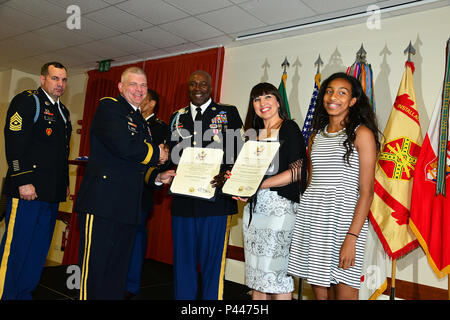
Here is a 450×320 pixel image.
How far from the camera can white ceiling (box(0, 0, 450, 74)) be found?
3.62 metres

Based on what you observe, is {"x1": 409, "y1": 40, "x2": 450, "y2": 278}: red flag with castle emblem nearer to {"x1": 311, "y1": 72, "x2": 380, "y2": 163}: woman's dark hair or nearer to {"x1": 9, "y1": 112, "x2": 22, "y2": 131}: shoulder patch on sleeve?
{"x1": 311, "y1": 72, "x2": 380, "y2": 163}: woman's dark hair

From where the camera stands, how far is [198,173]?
2.30 m

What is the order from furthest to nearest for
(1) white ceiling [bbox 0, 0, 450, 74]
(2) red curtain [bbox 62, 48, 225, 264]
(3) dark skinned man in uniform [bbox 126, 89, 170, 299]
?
(2) red curtain [bbox 62, 48, 225, 264] → (1) white ceiling [bbox 0, 0, 450, 74] → (3) dark skinned man in uniform [bbox 126, 89, 170, 299]

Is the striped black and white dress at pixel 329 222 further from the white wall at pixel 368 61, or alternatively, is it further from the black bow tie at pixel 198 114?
the white wall at pixel 368 61

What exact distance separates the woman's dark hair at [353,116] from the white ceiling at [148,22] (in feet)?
5.34

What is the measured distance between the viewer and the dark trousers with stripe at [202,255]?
2.39 m

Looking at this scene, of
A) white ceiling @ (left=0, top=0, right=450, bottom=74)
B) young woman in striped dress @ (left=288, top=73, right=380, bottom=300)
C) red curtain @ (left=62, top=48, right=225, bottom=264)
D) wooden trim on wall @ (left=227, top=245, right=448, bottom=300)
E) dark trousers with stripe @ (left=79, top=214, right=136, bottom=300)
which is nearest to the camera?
young woman in striped dress @ (left=288, top=73, right=380, bottom=300)

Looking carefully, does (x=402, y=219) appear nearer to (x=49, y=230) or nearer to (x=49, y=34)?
(x=49, y=230)

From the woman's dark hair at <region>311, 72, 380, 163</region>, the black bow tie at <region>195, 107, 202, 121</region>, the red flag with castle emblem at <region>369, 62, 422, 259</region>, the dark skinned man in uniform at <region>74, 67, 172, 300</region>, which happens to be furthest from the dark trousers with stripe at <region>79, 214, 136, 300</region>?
the red flag with castle emblem at <region>369, 62, 422, 259</region>

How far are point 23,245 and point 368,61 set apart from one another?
3466 millimetres

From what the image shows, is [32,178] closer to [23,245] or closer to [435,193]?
[23,245]

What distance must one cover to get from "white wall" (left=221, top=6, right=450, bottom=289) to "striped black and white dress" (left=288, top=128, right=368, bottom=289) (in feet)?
5.70

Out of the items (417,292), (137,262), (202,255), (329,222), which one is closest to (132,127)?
(202,255)
